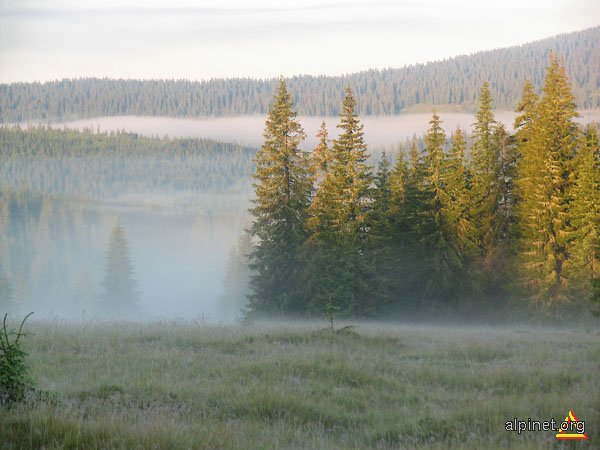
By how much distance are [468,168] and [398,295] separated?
35.6 feet

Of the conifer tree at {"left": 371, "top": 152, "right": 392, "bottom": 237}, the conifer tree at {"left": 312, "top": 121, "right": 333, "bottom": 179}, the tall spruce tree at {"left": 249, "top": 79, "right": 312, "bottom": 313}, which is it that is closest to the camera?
the conifer tree at {"left": 371, "top": 152, "right": 392, "bottom": 237}

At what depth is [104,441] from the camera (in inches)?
226

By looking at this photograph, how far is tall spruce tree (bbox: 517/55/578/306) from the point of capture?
34.6 meters

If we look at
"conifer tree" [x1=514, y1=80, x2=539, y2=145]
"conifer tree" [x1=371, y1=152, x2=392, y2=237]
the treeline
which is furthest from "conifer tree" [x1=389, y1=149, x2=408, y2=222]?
"conifer tree" [x1=514, y1=80, x2=539, y2=145]

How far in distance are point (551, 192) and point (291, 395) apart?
30.8 meters

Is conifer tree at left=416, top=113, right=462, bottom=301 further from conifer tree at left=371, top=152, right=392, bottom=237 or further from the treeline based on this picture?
conifer tree at left=371, top=152, right=392, bottom=237

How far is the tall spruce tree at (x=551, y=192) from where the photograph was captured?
34.6 m

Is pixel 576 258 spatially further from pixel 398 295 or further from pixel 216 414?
pixel 216 414

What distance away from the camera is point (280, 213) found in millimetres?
36188

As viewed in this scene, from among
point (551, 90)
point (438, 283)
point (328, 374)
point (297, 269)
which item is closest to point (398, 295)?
point (438, 283)

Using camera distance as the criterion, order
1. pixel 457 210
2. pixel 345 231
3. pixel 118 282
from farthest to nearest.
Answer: pixel 118 282 → pixel 457 210 → pixel 345 231

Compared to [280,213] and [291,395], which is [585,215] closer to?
[280,213]

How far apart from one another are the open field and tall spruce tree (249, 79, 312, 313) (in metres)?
22.7

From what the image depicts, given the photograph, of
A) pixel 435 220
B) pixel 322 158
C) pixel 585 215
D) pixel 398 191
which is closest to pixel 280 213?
pixel 322 158
